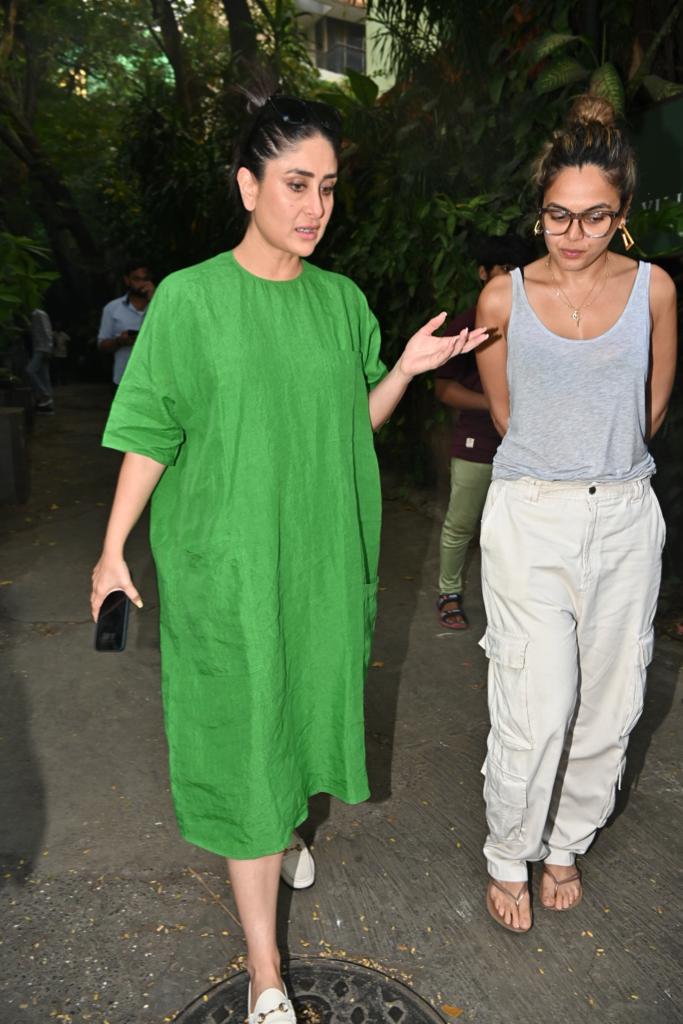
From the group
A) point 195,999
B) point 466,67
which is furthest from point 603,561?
point 466,67

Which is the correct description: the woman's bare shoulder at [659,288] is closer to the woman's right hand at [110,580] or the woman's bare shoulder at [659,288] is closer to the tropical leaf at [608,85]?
the woman's right hand at [110,580]

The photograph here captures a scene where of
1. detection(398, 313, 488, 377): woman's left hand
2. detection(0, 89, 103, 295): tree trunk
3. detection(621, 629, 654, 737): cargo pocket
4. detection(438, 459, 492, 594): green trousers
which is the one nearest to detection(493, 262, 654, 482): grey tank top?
detection(398, 313, 488, 377): woman's left hand

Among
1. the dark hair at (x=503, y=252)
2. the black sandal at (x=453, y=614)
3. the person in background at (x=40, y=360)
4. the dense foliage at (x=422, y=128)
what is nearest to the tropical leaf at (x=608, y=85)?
the dense foliage at (x=422, y=128)

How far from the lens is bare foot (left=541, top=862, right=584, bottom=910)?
111 inches

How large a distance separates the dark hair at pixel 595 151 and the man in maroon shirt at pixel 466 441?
170 centimetres


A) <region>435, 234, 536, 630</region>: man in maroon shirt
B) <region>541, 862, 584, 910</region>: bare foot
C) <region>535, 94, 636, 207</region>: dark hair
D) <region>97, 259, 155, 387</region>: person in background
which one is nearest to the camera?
<region>535, 94, 636, 207</region>: dark hair

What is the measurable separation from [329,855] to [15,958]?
93cm

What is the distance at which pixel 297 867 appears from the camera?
2.91 meters

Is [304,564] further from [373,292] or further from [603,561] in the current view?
[373,292]

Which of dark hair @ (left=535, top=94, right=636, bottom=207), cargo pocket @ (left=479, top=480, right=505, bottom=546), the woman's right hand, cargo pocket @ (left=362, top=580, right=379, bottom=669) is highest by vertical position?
dark hair @ (left=535, top=94, right=636, bottom=207)

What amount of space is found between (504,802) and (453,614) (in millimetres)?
2394

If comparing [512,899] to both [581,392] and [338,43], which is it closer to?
[581,392]

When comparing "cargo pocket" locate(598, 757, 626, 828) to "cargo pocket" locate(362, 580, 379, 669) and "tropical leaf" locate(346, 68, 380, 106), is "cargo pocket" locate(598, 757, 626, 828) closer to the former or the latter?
"cargo pocket" locate(362, 580, 379, 669)

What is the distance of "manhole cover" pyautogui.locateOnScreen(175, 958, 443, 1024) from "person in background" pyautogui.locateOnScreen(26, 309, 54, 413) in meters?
13.0
